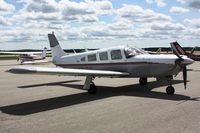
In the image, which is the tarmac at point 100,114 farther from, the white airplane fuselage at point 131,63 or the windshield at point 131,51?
the windshield at point 131,51

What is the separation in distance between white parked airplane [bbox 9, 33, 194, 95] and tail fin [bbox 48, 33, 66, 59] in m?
2.04

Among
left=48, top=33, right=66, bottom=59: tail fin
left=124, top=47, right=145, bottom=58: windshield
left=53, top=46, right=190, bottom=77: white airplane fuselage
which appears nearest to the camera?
left=53, top=46, right=190, bottom=77: white airplane fuselage

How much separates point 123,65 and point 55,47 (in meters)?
6.73

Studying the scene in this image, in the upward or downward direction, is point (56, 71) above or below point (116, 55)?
below

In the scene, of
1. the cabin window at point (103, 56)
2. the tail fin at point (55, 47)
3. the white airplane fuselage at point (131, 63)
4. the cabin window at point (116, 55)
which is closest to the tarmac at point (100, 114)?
the white airplane fuselage at point (131, 63)

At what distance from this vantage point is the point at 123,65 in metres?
15.0

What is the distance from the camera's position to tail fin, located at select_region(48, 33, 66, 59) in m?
20.0

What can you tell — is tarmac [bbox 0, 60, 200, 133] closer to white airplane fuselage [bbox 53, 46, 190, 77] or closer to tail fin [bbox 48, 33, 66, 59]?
white airplane fuselage [bbox 53, 46, 190, 77]

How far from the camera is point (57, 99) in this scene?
41.3 feet

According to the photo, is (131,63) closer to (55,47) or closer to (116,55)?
(116,55)

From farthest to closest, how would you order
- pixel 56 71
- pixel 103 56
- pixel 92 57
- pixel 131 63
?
pixel 92 57 → pixel 103 56 → pixel 131 63 → pixel 56 71

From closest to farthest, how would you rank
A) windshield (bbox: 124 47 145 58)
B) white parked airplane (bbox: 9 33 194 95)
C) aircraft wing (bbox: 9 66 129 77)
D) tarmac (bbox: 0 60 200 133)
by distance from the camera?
tarmac (bbox: 0 60 200 133) → aircraft wing (bbox: 9 66 129 77) → white parked airplane (bbox: 9 33 194 95) → windshield (bbox: 124 47 145 58)

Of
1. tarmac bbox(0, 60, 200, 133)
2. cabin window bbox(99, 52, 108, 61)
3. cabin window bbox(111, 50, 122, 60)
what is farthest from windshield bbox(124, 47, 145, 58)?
tarmac bbox(0, 60, 200, 133)

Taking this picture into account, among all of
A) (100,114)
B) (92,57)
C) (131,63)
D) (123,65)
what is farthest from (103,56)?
(100,114)
